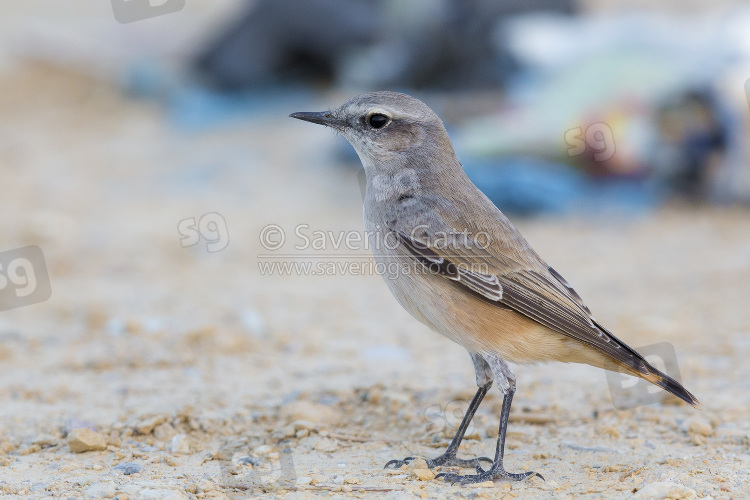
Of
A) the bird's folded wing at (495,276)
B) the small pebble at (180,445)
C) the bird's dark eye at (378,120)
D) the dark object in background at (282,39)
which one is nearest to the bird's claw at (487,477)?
the bird's folded wing at (495,276)

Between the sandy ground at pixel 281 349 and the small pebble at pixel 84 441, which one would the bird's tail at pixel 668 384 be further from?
the small pebble at pixel 84 441

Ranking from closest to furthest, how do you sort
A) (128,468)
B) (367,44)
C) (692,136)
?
1. (128,468)
2. (692,136)
3. (367,44)

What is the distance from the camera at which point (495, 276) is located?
4.78 m

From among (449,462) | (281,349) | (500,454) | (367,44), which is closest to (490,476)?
(500,454)

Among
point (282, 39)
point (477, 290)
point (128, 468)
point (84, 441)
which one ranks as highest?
point (282, 39)

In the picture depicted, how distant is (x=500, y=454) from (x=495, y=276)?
0.91 metres

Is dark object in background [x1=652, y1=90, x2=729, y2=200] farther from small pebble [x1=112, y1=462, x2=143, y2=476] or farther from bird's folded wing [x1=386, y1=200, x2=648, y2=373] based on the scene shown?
small pebble [x1=112, y1=462, x2=143, y2=476]

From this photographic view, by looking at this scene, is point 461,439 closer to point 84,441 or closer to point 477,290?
point 477,290

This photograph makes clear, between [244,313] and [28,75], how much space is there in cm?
834

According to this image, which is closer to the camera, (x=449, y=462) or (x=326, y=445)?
(x=449, y=462)

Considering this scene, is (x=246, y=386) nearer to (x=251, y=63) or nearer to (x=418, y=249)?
(x=418, y=249)

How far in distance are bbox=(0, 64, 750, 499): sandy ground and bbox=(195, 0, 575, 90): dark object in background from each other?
1.07 metres

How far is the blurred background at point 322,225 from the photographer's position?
505 cm

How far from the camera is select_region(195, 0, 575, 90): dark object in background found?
12.0 meters
